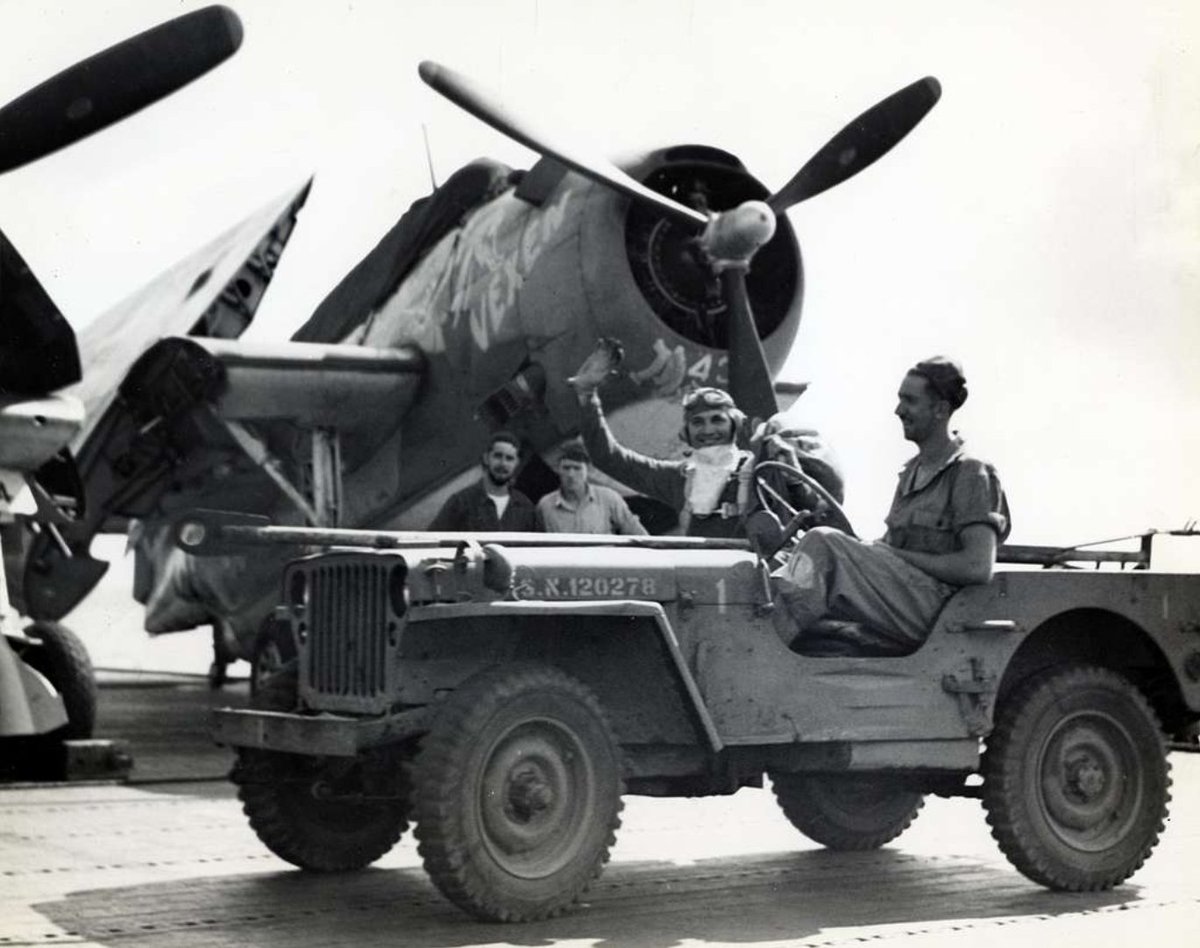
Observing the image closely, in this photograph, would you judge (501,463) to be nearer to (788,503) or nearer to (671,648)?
(788,503)

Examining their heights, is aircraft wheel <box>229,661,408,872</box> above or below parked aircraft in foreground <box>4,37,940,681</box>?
below

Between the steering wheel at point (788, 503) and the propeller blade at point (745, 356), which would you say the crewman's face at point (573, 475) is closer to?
the steering wheel at point (788, 503)

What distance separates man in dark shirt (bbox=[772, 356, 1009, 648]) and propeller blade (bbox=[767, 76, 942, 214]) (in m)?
5.24

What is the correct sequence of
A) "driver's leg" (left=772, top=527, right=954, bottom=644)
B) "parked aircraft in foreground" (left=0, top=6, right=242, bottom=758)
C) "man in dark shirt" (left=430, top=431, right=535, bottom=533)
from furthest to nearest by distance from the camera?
"man in dark shirt" (left=430, top=431, right=535, bottom=533) < "parked aircraft in foreground" (left=0, top=6, right=242, bottom=758) < "driver's leg" (left=772, top=527, right=954, bottom=644)

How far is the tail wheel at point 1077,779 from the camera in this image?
18.8ft

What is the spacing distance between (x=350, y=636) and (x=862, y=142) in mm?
7169

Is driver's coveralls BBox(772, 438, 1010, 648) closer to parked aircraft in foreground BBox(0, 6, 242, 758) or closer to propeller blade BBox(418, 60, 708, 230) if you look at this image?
parked aircraft in foreground BBox(0, 6, 242, 758)

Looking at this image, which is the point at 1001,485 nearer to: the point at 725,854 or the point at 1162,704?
the point at 1162,704

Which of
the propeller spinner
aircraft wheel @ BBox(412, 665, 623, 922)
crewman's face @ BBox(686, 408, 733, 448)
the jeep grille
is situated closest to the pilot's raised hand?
crewman's face @ BBox(686, 408, 733, 448)

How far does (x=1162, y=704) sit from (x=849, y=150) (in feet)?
19.0

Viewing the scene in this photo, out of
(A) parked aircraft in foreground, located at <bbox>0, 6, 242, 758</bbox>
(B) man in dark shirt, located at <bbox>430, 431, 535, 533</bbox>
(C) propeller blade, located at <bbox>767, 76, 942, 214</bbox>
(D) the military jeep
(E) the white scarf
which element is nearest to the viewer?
(D) the military jeep

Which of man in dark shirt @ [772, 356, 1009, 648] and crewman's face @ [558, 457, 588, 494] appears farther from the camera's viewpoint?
crewman's face @ [558, 457, 588, 494]

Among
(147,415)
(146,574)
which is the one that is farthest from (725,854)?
(146,574)

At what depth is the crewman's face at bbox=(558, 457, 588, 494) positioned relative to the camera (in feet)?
25.2
